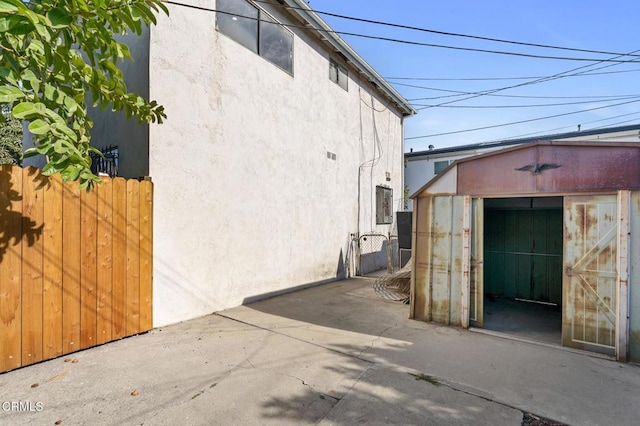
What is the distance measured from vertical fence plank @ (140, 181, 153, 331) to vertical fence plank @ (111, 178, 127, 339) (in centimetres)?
22

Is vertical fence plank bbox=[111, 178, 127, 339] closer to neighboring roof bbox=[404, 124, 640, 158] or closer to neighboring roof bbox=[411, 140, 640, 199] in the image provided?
neighboring roof bbox=[411, 140, 640, 199]

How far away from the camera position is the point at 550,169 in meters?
4.21

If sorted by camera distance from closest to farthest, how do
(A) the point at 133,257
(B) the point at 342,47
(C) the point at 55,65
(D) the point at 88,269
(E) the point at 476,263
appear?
1. (C) the point at 55,65
2. (D) the point at 88,269
3. (A) the point at 133,257
4. (E) the point at 476,263
5. (B) the point at 342,47

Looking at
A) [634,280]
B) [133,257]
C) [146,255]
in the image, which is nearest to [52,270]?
[133,257]

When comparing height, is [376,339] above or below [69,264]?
below

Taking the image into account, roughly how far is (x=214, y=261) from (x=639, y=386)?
221 inches

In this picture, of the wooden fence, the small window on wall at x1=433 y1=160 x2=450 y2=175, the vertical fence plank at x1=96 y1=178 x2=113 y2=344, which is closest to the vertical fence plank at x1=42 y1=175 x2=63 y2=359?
the wooden fence

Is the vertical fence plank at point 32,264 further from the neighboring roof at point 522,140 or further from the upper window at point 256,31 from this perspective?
the neighboring roof at point 522,140

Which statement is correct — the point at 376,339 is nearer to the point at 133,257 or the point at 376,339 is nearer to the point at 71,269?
the point at 133,257

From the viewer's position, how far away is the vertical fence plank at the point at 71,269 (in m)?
3.63

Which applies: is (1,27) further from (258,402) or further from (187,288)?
(187,288)

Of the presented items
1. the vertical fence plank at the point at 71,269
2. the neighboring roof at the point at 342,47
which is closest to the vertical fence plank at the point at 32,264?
the vertical fence plank at the point at 71,269

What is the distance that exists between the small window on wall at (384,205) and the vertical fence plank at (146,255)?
25.2 ft

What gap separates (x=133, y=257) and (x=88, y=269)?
0.54 meters
